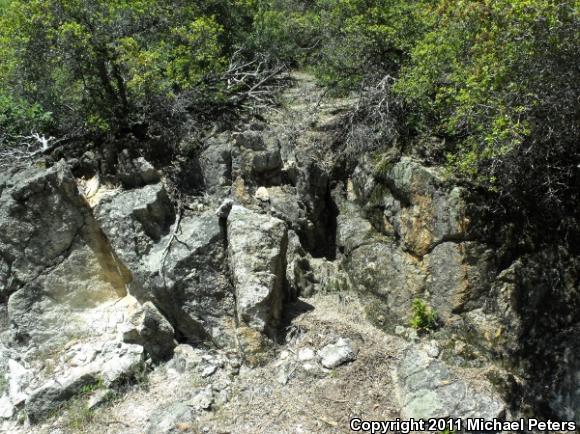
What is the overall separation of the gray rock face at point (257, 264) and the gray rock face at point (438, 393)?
1.84m

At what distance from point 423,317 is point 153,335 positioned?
3.63 m

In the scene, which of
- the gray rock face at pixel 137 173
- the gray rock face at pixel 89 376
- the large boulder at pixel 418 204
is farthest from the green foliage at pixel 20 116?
the large boulder at pixel 418 204

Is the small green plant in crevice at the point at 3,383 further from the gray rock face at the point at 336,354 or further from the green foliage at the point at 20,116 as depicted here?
the gray rock face at the point at 336,354

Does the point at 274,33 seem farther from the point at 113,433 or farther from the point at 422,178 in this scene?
the point at 113,433

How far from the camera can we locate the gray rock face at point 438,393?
20.1ft

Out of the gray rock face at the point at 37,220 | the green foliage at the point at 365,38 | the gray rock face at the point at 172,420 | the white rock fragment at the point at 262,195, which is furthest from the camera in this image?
the white rock fragment at the point at 262,195

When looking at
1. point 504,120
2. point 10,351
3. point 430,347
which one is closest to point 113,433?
point 10,351

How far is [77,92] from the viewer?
8.63m

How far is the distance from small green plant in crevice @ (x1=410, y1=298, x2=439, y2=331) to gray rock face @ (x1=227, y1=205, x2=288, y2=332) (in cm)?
180

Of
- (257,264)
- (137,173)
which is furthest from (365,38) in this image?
(137,173)

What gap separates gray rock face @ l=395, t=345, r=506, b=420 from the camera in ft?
20.1

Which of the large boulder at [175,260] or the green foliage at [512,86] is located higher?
the green foliage at [512,86]

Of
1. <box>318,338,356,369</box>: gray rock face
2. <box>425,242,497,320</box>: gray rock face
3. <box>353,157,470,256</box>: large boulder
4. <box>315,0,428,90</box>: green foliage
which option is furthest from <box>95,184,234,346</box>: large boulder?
<box>315,0,428,90</box>: green foliage

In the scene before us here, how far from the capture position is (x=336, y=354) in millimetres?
6922
